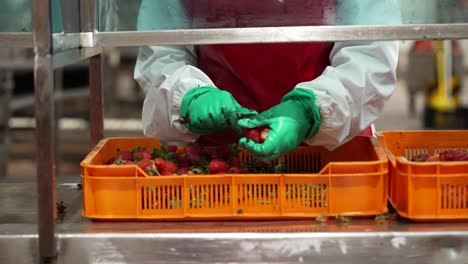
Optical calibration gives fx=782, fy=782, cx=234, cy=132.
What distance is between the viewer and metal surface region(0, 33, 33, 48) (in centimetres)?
203

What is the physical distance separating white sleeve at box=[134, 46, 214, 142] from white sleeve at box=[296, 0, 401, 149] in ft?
1.21

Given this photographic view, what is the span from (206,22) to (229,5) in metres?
0.12

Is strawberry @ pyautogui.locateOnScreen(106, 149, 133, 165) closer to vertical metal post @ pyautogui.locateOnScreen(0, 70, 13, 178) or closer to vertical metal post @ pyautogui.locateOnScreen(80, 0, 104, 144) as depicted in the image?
vertical metal post @ pyautogui.locateOnScreen(80, 0, 104, 144)

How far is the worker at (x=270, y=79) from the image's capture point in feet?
6.86

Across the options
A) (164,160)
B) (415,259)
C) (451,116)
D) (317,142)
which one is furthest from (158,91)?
(451,116)

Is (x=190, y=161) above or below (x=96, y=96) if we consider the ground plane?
below

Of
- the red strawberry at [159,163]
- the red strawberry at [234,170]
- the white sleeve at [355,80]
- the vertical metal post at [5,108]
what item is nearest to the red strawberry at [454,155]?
Result: the white sleeve at [355,80]

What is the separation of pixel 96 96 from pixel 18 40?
1.92ft

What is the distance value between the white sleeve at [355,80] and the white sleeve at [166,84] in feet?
1.21

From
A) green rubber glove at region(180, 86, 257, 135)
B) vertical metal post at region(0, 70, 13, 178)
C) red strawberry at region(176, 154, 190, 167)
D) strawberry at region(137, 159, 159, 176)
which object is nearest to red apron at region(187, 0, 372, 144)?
green rubber glove at region(180, 86, 257, 135)

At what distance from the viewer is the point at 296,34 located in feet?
6.47

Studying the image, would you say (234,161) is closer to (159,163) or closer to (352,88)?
(159,163)

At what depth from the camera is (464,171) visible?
1.95m

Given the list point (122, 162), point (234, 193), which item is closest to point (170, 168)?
point (122, 162)
